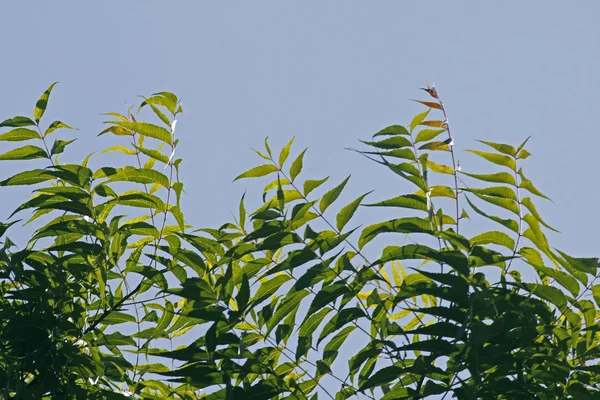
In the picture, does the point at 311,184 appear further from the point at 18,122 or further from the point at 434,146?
the point at 18,122

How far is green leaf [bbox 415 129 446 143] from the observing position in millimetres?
3012

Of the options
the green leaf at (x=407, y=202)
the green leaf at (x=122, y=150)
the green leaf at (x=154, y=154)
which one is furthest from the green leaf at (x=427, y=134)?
the green leaf at (x=122, y=150)

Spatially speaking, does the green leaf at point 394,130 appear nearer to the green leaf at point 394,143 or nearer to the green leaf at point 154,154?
the green leaf at point 394,143

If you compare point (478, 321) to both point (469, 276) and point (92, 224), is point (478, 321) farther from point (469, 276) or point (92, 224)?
point (92, 224)

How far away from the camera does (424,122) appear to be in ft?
10.0

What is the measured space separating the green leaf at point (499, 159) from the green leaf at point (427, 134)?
0.20m

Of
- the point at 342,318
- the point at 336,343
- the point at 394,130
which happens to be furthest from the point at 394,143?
the point at 336,343

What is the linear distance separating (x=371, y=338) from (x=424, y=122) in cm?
81

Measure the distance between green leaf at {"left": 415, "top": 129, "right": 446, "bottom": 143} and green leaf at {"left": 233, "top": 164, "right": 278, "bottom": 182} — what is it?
573 mm

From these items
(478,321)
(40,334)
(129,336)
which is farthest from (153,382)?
(478,321)

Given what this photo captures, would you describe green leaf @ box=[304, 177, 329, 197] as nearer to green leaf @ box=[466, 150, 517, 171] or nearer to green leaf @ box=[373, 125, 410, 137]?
green leaf @ box=[373, 125, 410, 137]

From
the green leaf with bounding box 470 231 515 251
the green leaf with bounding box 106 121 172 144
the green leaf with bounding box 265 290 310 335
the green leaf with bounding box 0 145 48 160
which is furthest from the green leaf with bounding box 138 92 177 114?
the green leaf with bounding box 470 231 515 251

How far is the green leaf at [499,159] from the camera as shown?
2.84 m

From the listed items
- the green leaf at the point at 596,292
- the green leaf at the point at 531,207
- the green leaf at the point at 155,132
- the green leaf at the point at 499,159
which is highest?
the green leaf at the point at 155,132
